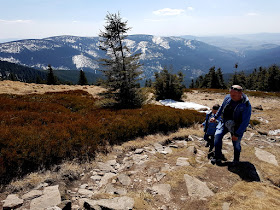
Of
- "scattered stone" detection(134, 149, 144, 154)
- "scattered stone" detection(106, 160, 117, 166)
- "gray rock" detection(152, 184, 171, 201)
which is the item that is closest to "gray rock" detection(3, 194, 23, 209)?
"scattered stone" detection(106, 160, 117, 166)

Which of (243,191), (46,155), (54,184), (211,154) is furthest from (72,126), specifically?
(243,191)

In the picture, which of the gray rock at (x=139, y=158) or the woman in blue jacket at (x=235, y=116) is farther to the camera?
the gray rock at (x=139, y=158)

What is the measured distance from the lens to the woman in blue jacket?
15.8 feet

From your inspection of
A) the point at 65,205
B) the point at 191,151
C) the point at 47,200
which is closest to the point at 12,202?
the point at 47,200

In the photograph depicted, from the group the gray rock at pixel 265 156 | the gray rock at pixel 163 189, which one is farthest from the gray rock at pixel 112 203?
the gray rock at pixel 265 156

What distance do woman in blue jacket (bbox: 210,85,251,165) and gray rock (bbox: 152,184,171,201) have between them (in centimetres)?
218

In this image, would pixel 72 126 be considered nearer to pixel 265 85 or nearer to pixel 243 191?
pixel 243 191

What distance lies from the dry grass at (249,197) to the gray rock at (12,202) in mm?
4291

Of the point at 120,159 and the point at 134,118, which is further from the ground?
the point at 134,118

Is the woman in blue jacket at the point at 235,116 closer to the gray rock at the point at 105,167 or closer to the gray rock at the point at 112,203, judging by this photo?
the gray rock at the point at 112,203

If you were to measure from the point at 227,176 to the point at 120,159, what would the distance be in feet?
12.5

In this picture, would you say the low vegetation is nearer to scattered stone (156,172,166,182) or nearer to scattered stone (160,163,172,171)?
scattered stone (160,163,172,171)

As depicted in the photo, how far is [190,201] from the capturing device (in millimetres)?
3916

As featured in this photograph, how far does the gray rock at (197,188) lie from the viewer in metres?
4.10
